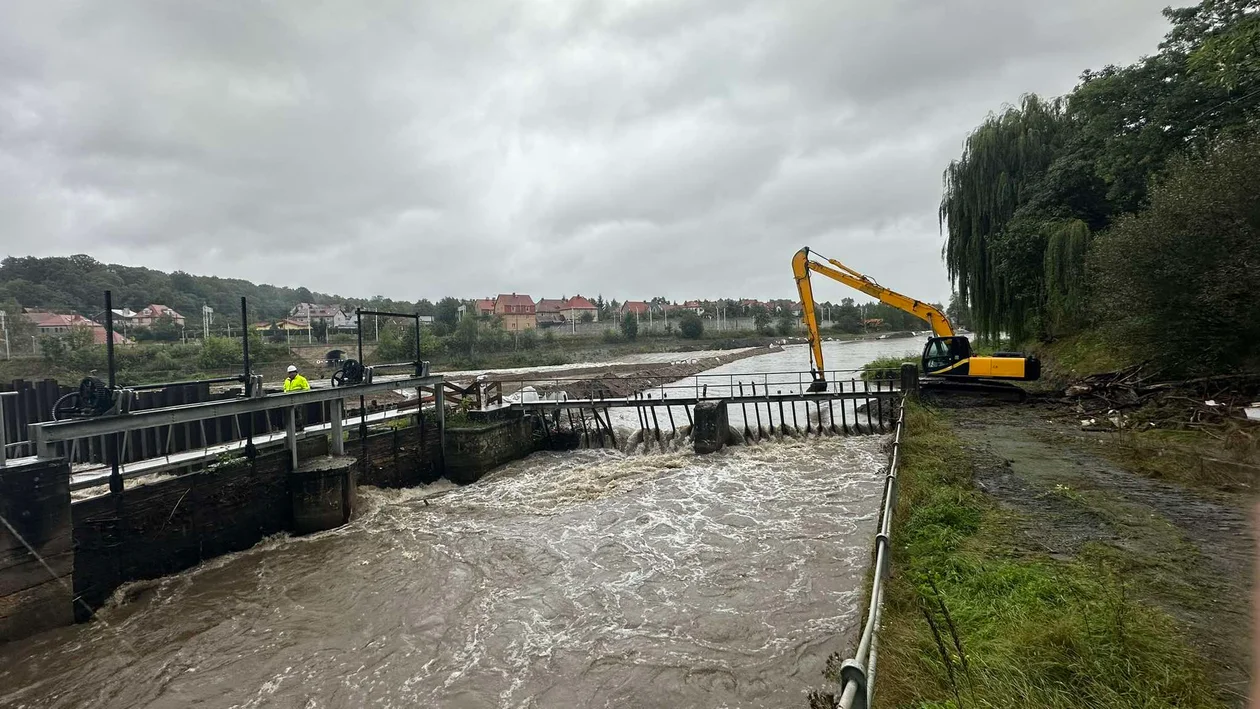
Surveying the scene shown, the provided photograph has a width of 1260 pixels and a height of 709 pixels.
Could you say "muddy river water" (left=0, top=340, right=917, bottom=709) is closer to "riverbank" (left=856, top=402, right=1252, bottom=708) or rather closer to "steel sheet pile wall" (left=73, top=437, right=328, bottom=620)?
"steel sheet pile wall" (left=73, top=437, right=328, bottom=620)

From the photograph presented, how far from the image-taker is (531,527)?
39.0ft

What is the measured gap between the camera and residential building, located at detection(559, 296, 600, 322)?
12362 centimetres

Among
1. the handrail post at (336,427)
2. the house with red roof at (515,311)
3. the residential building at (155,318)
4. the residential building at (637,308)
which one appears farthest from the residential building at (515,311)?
the handrail post at (336,427)

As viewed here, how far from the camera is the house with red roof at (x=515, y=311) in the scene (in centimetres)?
11238

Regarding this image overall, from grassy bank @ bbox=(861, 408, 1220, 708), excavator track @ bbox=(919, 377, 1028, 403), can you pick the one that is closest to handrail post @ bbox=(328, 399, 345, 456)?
grassy bank @ bbox=(861, 408, 1220, 708)

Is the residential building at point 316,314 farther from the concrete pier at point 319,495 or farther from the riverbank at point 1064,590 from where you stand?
the riverbank at point 1064,590

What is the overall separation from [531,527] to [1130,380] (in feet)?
59.2

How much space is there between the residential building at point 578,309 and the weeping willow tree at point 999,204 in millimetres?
96778

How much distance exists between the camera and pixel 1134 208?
21969 mm

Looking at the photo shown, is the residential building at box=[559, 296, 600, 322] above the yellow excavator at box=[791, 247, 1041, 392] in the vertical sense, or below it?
above

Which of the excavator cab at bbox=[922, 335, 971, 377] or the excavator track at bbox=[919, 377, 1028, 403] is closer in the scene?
the excavator track at bbox=[919, 377, 1028, 403]

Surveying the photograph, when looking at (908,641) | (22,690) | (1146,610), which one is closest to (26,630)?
(22,690)

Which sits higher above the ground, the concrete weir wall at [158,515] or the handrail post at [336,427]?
the handrail post at [336,427]

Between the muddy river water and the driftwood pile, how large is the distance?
7.74m
